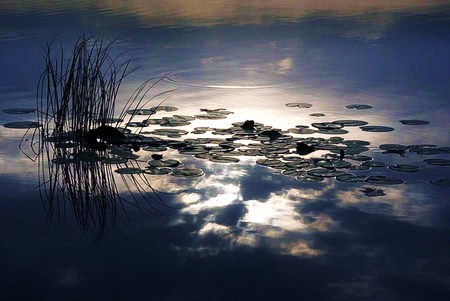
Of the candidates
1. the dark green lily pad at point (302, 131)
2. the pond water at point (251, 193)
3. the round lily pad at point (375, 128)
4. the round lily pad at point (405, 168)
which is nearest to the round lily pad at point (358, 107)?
the pond water at point (251, 193)

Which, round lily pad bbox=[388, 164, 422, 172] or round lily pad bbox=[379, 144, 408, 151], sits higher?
round lily pad bbox=[379, 144, 408, 151]

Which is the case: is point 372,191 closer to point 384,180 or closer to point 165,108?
point 384,180

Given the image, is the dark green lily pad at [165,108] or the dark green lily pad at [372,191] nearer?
the dark green lily pad at [372,191]

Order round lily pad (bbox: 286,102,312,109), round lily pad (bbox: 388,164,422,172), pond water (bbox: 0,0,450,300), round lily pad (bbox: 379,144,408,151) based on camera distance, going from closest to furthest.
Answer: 1. pond water (bbox: 0,0,450,300)
2. round lily pad (bbox: 388,164,422,172)
3. round lily pad (bbox: 379,144,408,151)
4. round lily pad (bbox: 286,102,312,109)

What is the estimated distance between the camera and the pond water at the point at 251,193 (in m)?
3.08

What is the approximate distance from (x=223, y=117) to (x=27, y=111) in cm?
140

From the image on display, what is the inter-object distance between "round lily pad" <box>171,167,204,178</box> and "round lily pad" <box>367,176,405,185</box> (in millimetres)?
881

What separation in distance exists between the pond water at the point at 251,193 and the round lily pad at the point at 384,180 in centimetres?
1

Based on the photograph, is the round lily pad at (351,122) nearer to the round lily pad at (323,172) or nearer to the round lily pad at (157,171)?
the round lily pad at (323,172)

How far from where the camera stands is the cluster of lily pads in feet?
14.3

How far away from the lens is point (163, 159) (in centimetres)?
→ 469

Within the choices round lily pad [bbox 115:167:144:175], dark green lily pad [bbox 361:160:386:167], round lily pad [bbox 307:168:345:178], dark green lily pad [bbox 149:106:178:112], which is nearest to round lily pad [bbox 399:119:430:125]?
dark green lily pad [bbox 361:160:386:167]

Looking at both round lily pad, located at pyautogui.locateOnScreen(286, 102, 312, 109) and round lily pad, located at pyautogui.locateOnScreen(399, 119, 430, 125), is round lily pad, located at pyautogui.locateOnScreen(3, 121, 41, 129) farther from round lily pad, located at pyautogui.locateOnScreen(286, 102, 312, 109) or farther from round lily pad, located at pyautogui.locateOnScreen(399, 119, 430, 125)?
round lily pad, located at pyautogui.locateOnScreen(399, 119, 430, 125)

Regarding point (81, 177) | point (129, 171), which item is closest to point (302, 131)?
point (129, 171)
